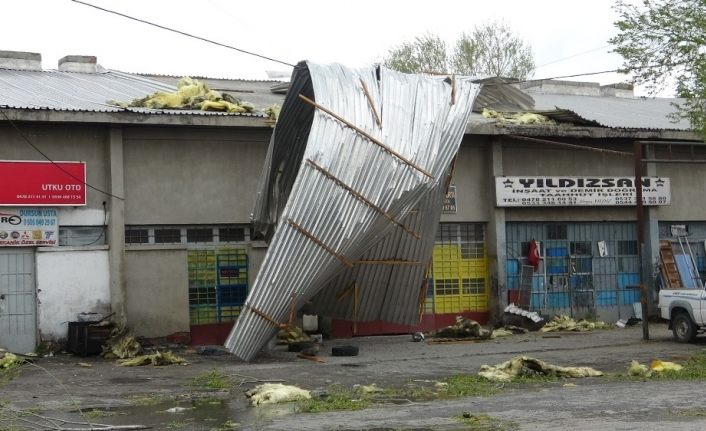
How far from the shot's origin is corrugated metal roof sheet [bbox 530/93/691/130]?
27.1m

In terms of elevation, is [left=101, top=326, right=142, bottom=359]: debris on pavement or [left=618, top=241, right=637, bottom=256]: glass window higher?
[left=618, top=241, right=637, bottom=256]: glass window

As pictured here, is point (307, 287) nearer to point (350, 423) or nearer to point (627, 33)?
point (350, 423)

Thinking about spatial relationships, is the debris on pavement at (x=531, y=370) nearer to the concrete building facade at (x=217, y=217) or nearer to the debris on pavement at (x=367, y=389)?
the debris on pavement at (x=367, y=389)

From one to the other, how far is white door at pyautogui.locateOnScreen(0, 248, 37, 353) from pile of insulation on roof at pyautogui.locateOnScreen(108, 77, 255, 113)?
3.90 m

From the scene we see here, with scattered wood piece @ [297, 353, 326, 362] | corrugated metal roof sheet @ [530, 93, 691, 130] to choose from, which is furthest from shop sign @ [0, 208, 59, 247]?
corrugated metal roof sheet @ [530, 93, 691, 130]

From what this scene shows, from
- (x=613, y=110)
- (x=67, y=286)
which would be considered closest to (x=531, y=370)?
(x=67, y=286)

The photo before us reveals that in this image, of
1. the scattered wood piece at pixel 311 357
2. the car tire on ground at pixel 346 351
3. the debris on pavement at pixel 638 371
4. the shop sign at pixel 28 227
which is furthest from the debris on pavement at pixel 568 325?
the shop sign at pixel 28 227

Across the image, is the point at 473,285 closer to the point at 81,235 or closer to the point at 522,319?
the point at 522,319

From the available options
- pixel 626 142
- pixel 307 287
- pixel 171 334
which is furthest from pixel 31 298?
pixel 626 142

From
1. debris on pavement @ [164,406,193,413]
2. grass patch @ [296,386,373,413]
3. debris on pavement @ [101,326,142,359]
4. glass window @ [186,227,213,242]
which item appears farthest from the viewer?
glass window @ [186,227,213,242]

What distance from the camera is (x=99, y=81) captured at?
25625 mm

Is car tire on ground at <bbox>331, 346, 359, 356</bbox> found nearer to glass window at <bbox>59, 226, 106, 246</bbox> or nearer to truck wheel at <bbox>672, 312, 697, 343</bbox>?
glass window at <bbox>59, 226, 106, 246</bbox>

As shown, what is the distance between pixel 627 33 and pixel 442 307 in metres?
7.87

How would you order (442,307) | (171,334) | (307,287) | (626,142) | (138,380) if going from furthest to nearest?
(626,142), (442,307), (171,334), (307,287), (138,380)
